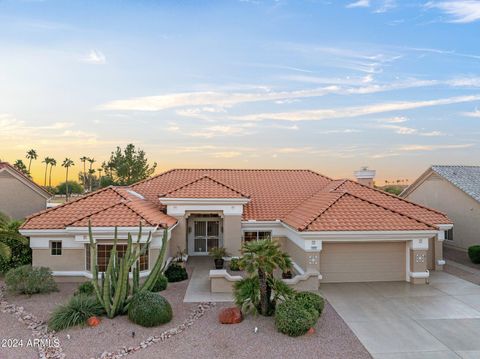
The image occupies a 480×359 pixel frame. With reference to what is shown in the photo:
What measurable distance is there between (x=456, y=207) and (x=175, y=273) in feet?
71.6

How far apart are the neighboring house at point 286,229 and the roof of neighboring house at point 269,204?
6cm

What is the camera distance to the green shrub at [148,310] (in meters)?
11.5

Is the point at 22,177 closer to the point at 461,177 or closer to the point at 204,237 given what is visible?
the point at 204,237

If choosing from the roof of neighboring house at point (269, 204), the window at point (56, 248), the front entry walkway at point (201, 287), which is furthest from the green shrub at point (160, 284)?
the window at point (56, 248)

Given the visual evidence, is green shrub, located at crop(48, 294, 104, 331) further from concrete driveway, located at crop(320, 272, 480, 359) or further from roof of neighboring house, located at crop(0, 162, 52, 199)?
roof of neighboring house, located at crop(0, 162, 52, 199)

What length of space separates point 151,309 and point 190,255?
12020mm

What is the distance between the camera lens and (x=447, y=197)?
27328mm

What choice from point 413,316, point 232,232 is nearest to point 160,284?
point 232,232

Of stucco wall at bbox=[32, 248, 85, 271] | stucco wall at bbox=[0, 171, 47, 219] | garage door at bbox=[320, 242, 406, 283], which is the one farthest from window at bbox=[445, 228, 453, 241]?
stucco wall at bbox=[0, 171, 47, 219]

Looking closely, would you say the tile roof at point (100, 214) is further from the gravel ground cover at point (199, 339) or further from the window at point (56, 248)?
the gravel ground cover at point (199, 339)

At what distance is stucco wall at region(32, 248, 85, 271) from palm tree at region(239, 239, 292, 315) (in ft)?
31.1

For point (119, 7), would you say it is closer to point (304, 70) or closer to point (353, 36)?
point (304, 70)

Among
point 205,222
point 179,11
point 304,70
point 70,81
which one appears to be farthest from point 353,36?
point 70,81

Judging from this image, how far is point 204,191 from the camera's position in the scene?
20.9 metres
